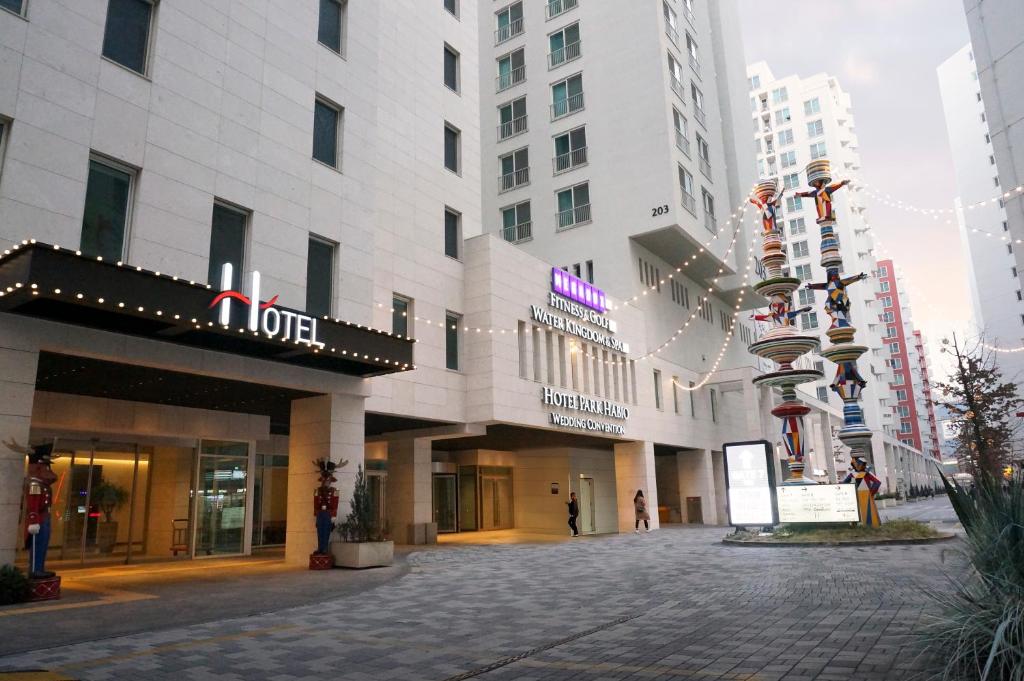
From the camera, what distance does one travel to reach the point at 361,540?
16219 mm

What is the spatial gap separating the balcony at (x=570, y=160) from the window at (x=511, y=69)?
230 inches

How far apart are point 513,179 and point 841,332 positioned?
21.4 metres

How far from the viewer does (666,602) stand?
10.2m

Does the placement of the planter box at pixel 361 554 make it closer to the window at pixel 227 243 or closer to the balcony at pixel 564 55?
the window at pixel 227 243

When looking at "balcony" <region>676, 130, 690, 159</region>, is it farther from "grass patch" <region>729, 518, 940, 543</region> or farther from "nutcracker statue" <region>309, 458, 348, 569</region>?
"nutcracker statue" <region>309, 458, 348, 569</region>

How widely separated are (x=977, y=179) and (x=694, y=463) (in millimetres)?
73945

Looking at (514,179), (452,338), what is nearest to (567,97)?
(514,179)

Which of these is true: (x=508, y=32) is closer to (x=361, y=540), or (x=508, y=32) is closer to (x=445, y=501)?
(x=445, y=501)

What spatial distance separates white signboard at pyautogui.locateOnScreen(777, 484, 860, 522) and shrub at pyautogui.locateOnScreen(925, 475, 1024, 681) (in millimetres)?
15032

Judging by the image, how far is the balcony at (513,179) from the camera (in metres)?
38.4

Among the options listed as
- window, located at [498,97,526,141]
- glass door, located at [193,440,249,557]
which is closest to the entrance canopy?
glass door, located at [193,440,249,557]

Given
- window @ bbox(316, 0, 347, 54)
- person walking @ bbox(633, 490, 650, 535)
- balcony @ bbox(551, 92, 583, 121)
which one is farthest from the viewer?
balcony @ bbox(551, 92, 583, 121)

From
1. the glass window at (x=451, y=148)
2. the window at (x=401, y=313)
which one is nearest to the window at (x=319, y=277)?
the window at (x=401, y=313)

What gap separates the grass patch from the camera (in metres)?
18.6
